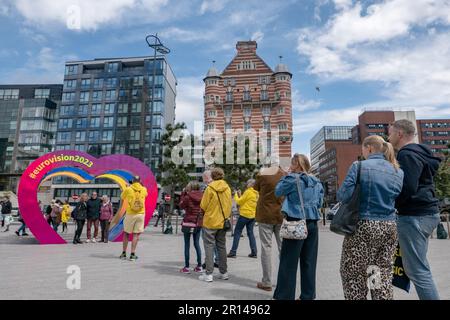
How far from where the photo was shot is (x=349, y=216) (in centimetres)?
322

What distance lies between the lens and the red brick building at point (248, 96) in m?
57.9

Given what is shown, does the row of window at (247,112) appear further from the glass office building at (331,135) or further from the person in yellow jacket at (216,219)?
the glass office building at (331,135)

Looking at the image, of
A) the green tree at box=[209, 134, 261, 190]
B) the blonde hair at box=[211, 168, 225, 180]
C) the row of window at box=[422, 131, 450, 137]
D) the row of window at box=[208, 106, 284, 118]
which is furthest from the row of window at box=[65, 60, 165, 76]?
the row of window at box=[422, 131, 450, 137]

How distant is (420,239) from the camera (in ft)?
10.7

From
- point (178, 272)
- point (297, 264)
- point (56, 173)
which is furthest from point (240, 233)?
point (56, 173)

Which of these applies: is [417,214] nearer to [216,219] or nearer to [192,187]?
[216,219]

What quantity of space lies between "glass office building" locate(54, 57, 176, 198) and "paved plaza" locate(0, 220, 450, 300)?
185ft

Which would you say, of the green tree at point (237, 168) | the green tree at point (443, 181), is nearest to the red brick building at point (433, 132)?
the green tree at point (443, 181)

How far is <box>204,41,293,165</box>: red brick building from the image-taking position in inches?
2279

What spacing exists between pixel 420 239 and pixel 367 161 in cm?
95

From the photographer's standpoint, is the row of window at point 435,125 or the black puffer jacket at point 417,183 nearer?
the black puffer jacket at point 417,183

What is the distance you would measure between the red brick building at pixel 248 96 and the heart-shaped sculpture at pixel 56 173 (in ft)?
151
